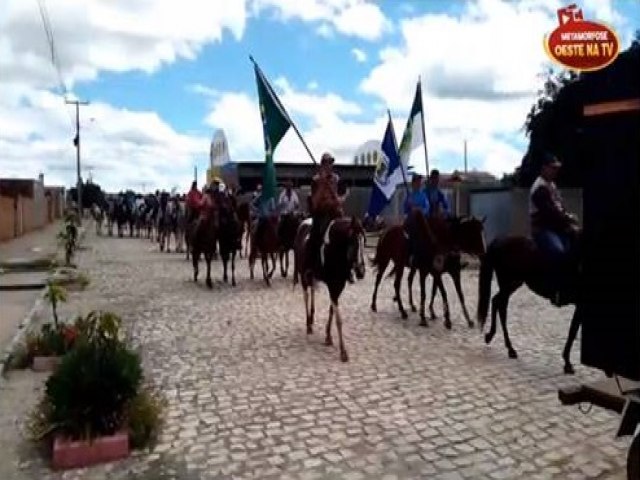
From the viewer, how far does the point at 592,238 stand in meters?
4.24

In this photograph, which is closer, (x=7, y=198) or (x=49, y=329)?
(x=49, y=329)

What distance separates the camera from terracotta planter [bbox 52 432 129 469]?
5875 mm

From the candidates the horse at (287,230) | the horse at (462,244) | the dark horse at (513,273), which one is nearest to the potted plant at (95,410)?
the dark horse at (513,273)

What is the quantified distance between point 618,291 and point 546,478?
1870mm

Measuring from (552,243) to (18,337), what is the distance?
7.06 metres

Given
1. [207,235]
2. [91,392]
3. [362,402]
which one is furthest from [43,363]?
[207,235]

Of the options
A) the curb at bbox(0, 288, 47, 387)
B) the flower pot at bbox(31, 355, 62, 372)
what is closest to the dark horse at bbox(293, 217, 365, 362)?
the flower pot at bbox(31, 355, 62, 372)

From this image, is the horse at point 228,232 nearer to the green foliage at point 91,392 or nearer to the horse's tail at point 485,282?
the horse's tail at point 485,282

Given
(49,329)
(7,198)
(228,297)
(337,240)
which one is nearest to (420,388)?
(337,240)

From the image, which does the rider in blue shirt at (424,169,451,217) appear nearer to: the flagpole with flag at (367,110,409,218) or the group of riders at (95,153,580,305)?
the group of riders at (95,153,580,305)

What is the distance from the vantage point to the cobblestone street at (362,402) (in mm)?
5672

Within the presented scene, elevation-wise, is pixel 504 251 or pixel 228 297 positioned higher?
pixel 504 251

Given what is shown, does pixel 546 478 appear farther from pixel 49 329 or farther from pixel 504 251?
pixel 49 329

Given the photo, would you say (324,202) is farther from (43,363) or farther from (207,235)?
(207,235)
